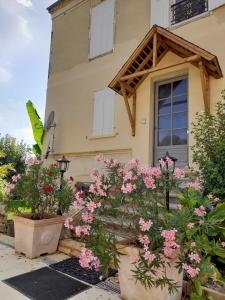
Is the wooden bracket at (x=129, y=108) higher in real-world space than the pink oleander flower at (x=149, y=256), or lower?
higher

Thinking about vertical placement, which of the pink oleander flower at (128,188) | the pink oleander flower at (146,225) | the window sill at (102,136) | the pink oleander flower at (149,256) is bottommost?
the pink oleander flower at (149,256)

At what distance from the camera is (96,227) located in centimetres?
280

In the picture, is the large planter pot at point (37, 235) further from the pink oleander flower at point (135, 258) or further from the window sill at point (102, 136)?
the window sill at point (102, 136)

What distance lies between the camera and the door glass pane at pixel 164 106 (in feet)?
25.6

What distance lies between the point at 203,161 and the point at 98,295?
2835 millimetres

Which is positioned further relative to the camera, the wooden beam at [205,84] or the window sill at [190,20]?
the window sill at [190,20]

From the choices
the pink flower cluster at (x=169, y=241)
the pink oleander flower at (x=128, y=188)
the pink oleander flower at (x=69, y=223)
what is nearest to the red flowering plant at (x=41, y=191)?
the pink oleander flower at (x=69, y=223)

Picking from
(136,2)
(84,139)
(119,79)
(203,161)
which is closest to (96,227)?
(203,161)

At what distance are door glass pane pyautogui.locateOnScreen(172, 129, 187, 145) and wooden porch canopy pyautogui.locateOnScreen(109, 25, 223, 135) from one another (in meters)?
1.08

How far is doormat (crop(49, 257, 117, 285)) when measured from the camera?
3.40 m

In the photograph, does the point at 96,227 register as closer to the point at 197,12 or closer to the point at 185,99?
the point at 185,99

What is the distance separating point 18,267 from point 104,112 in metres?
6.17

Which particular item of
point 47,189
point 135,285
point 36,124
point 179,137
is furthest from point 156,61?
point 36,124

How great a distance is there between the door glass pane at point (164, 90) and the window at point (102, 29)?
8.90 feet
